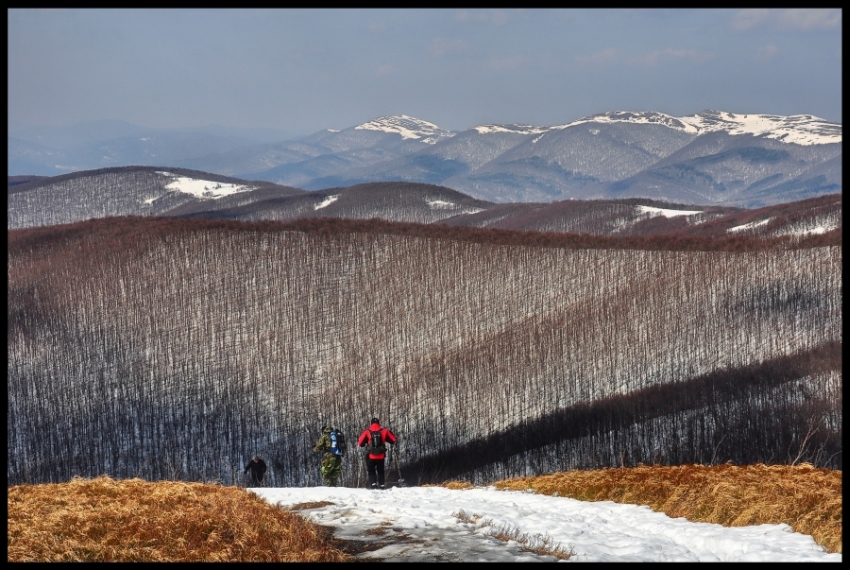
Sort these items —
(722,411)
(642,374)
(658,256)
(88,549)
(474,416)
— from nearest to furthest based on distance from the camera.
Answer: (88,549) < (722,411) < (474,416) < (642,374) < (658,256)

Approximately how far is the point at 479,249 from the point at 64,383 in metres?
47.5

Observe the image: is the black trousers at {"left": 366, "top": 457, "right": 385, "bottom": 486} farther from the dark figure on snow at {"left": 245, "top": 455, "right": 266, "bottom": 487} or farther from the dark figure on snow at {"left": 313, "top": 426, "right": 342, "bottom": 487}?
the dark figure on snow at {"left": 245, "top": 455, "right": 266, "bottom": 487}

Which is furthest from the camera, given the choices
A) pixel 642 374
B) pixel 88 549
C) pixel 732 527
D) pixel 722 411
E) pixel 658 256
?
pixel 658 256

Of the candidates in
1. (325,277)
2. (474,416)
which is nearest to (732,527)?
(474,416)

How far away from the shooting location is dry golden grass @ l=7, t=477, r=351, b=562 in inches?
450

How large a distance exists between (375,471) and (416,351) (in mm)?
52150

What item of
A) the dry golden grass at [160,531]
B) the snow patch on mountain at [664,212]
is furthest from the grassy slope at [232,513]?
the snow patch on mountain at [664,212]

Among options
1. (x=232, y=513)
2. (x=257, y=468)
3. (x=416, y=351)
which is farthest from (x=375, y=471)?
(x=416, y=351)

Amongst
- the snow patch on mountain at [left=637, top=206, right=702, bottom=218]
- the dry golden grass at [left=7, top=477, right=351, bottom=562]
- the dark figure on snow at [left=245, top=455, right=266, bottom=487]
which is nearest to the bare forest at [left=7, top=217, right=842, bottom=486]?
the dark figure on snow at [left=245, top=455, right=266, bottom=487]

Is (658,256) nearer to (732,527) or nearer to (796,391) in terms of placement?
(796,391)

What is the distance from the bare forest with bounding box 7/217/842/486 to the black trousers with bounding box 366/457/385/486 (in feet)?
63.4

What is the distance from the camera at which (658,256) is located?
91.4 m

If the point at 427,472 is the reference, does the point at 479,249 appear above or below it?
above

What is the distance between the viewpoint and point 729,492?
15.6m
